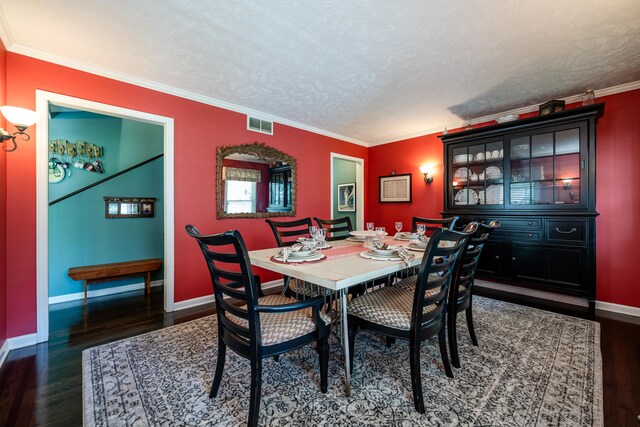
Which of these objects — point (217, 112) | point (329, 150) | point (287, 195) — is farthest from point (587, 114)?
point (217, 112)

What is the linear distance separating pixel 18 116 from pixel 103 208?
7.06ft

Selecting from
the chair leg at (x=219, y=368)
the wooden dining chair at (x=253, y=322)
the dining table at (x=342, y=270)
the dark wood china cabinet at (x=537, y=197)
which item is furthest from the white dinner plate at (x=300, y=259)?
the dark wood china cabinet at (x=537, y=197)

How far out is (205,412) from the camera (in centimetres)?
142

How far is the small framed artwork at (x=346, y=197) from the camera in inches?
237

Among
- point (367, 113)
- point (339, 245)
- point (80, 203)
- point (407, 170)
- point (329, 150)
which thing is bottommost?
point (339, 245)

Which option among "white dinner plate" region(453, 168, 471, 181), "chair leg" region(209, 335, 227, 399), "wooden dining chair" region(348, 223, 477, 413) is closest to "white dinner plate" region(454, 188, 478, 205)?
"white dinner plate" region(453, 168, 471, 181)

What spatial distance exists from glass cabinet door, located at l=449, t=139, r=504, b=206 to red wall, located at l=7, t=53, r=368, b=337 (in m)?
2.03

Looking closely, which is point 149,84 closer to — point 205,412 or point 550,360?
point 205,412

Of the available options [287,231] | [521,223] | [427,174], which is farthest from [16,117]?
[521,223]

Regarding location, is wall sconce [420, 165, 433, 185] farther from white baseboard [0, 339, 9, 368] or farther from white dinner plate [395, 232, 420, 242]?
white baseboard [0, 339, 9, 368]

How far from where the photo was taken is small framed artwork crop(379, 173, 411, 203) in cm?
473

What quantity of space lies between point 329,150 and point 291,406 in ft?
13.0

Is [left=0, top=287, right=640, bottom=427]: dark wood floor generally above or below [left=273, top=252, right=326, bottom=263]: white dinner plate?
below

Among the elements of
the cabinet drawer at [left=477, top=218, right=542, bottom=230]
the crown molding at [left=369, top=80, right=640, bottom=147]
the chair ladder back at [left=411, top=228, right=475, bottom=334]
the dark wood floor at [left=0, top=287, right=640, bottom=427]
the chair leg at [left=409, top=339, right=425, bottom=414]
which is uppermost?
the crown molding at [left=369, top=80, right=640, bottom=147]
